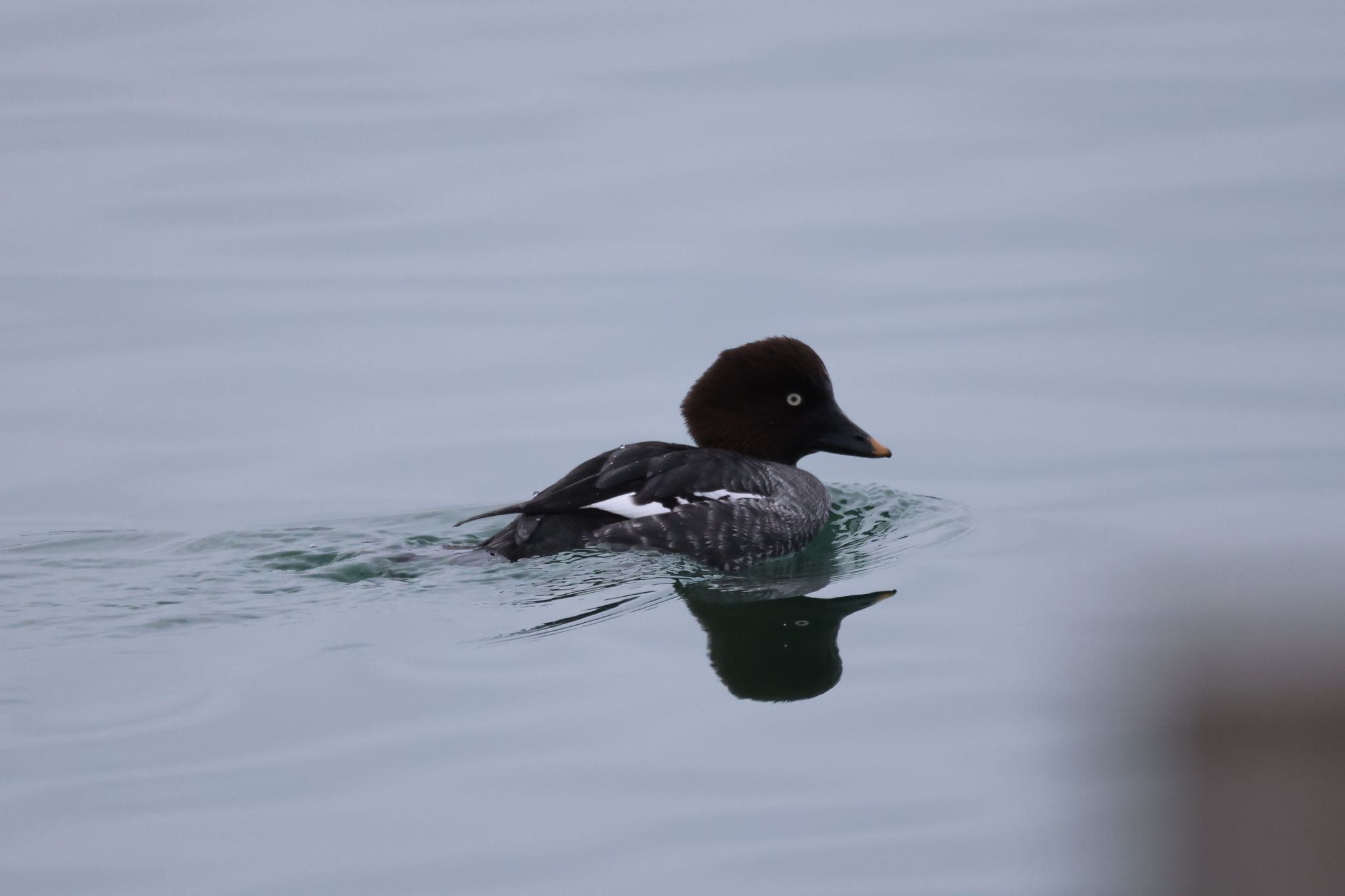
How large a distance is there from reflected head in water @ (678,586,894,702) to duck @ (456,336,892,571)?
1.69 ft

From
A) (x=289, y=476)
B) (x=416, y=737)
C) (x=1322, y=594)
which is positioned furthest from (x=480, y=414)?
(x=1322, y=594)

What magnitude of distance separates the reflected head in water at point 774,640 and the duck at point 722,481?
52 centimetres

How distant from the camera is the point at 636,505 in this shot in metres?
9.12

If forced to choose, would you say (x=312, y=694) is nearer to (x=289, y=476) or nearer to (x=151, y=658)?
(x=151, y=658)

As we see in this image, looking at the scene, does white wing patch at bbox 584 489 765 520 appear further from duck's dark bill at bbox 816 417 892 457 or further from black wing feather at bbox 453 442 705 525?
duck's dark bill at bbox 816 417 892 457

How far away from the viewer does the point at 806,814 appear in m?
5.96

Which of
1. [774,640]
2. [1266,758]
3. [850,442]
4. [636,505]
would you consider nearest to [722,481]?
[636,505]

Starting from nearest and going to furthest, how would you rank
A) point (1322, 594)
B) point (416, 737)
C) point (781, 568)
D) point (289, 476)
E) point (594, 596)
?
point (1322, 594) → point (416, 737) → point (594, 596) → point (781, 568) → point (289, 476)

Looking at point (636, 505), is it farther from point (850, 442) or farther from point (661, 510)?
point (850, 442)

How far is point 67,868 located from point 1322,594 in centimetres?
469

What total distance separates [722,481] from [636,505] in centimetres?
53

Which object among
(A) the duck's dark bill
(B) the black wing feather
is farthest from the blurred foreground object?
(A) the duck's dark bill

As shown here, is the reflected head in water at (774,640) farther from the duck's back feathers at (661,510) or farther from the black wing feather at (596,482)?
the black wing feather at (596,482)

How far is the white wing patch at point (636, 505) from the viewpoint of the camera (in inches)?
356
